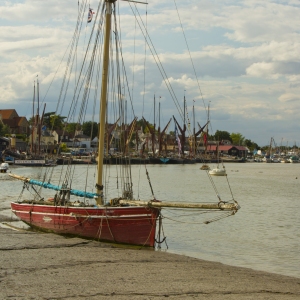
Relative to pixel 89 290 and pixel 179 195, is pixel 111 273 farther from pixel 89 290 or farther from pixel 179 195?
pixel 179 195

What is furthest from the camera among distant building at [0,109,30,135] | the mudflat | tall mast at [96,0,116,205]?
distant building at [0,109,30,135]

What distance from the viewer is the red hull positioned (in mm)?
22125

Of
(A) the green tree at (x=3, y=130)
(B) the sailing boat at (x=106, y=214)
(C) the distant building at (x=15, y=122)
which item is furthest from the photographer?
(C) the distant building at (x=15, y=122)

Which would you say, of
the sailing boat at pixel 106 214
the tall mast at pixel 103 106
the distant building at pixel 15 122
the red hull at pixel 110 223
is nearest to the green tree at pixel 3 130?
the distant building at pixel 15 122

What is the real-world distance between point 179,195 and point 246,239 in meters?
27.4

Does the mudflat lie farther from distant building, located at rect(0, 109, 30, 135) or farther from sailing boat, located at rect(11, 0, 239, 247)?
distant building, located at rect(0, 109, 30, 135)

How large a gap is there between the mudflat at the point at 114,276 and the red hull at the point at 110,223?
151 centimetres

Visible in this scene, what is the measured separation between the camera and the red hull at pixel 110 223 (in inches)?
871

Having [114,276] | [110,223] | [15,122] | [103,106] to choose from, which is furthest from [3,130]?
[114,276]

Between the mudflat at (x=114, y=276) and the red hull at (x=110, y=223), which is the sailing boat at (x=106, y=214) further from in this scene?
the mudflat at (x=114, y=276)

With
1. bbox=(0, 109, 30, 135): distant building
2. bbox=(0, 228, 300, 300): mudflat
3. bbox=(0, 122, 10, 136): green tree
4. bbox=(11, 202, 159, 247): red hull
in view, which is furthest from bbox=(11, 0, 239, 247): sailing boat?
bbox=(0, 109, 30, 135): distant building

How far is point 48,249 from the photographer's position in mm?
19469

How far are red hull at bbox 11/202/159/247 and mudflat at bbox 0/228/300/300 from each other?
1.51m

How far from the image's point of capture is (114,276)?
15070 mm
